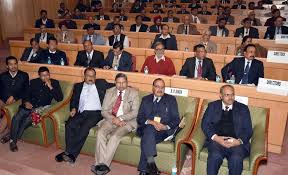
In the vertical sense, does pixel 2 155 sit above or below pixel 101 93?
below

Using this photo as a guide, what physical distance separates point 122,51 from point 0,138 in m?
2.73

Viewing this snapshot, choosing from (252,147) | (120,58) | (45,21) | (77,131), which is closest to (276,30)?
(120,58)

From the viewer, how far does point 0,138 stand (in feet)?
17.2

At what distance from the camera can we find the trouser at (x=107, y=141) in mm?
4137

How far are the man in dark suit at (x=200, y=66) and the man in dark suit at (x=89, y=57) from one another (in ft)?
6.00

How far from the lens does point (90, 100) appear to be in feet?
16.0

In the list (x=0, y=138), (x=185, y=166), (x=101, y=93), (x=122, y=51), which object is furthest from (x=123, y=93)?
(x=0, y=138)

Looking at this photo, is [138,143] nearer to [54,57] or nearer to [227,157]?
[227,157]

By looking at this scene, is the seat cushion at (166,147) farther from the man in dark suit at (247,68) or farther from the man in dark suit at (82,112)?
the man in dark suit at (247,68)

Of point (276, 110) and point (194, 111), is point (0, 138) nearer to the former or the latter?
point (194, 111)

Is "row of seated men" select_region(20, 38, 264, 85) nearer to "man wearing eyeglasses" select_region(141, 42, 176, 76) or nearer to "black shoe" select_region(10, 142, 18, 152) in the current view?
"man wearing eyeglasses" select_region(141, 42, 176, 76)

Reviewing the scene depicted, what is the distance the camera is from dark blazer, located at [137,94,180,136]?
14.0 ft

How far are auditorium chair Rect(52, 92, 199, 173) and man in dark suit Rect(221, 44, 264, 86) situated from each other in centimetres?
137

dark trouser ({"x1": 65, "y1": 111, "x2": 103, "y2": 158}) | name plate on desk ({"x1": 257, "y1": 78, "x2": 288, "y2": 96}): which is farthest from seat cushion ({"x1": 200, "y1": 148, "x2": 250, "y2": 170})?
dark trouser ({"x1": 65, "y1": 111, "x2": 103, "y2": 158})
